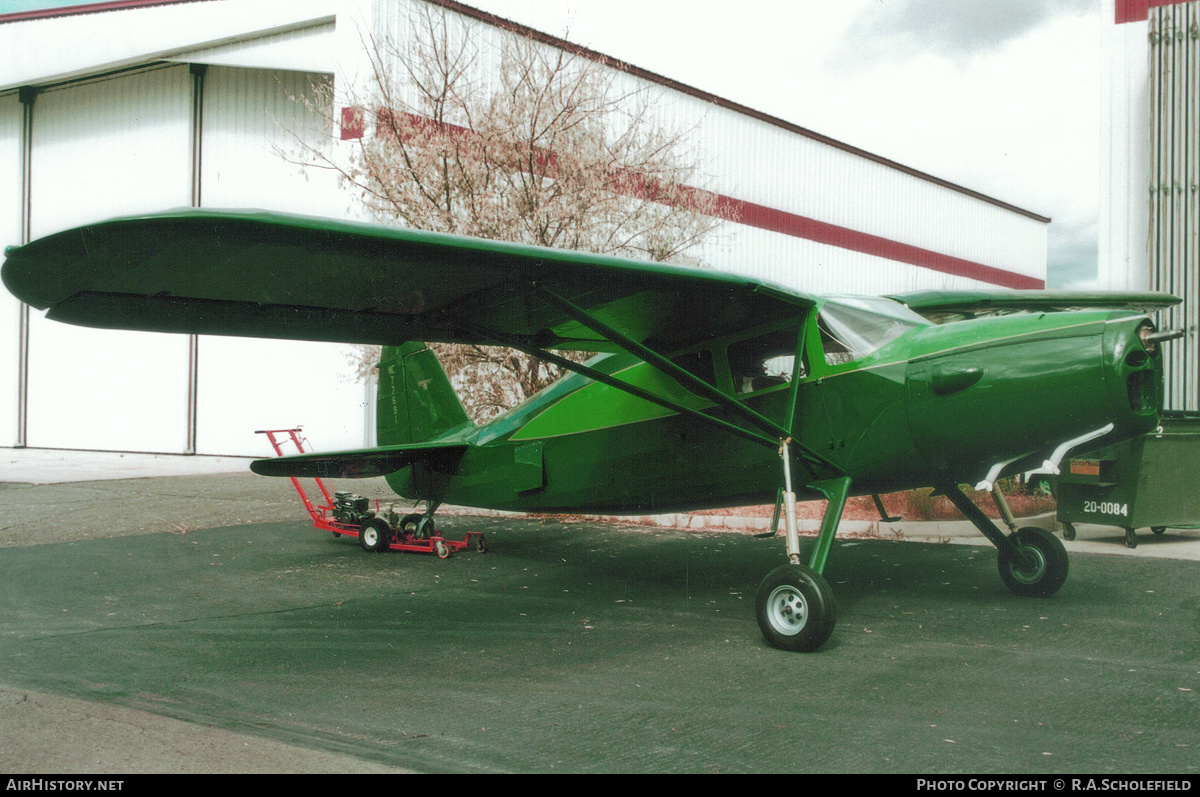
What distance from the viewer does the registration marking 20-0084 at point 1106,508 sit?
945 centimetres

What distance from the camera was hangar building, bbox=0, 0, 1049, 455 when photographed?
19484 mm

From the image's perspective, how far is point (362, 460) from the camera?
8.49 m

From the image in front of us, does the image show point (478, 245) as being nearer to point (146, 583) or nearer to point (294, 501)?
point (146, 583)

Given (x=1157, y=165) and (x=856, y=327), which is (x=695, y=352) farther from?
(x=1157, y=165)

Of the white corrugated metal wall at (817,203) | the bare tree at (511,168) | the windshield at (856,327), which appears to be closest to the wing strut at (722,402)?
the windshield at (856,327)

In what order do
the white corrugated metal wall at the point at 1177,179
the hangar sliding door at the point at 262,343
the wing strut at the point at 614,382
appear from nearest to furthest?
1. the wing strut at the point at 614,382
2. the white corrugated metal wall at the point at 1177,179
3. the hangar sliding door at the point at 262,343

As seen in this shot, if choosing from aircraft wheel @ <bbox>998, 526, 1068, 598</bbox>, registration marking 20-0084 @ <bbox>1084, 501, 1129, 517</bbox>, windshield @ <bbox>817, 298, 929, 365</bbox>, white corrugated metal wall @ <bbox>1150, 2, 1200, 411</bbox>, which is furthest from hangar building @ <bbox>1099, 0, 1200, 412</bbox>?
windshield @ <bbox>817, 298, 929, 365</bbox>

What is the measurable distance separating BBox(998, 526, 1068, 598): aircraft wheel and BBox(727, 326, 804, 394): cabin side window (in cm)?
234

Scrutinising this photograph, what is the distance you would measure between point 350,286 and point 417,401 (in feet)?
13.6

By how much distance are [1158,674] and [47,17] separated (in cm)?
2751

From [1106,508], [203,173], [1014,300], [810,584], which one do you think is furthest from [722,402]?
[203,173]

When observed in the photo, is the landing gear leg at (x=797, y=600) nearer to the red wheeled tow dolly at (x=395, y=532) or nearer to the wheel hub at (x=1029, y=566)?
the wheel hub at (x=1029, y=566)

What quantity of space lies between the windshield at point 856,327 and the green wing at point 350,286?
11.6 inches
